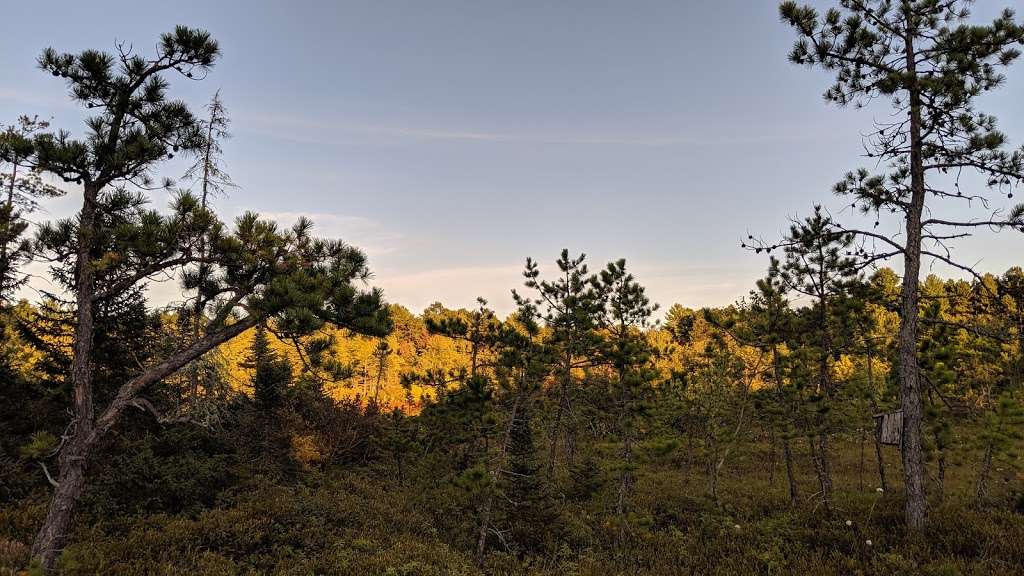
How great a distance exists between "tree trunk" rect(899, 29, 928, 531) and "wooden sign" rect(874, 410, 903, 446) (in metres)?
0.18

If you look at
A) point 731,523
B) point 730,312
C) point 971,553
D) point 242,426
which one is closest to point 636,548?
point 731,523

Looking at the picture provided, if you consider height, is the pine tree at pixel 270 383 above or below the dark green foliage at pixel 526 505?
above

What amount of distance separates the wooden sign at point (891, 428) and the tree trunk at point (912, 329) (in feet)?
0.58

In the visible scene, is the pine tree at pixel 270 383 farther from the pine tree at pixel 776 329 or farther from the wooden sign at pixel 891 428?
the wooden sign at pixel 891 428

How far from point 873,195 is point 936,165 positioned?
51.0 inches

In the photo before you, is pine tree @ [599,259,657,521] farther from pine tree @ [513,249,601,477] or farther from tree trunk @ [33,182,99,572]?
tree trunk @ [33,182,99,572]

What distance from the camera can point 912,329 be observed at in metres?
9.90

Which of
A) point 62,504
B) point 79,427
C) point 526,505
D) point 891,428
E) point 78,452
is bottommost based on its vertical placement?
point 526,505

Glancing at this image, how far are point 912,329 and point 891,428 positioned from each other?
233 cm

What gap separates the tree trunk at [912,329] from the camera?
31.7 feet

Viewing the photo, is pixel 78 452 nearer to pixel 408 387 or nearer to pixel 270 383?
pixel 408 387

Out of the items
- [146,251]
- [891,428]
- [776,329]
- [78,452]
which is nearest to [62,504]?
[78,452]

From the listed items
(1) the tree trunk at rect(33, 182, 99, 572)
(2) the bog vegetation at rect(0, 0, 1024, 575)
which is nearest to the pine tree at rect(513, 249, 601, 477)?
(2) the bog vegetation at rect(0, 0, 1024, 575)

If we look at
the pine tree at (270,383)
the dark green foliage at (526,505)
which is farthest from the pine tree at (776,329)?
the pine tree at (270,383)
